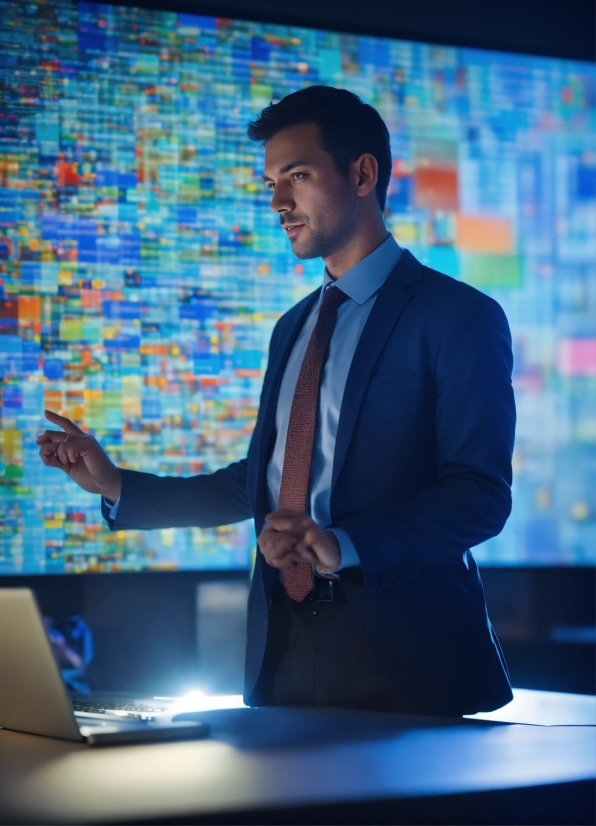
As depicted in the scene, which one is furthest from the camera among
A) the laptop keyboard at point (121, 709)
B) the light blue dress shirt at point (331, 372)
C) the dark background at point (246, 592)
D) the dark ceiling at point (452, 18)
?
the dark ceiling at point (452, 18)

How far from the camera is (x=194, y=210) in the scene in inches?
121

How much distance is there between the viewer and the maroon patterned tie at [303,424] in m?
1.72

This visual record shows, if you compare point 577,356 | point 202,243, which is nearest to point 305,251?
point 202,243

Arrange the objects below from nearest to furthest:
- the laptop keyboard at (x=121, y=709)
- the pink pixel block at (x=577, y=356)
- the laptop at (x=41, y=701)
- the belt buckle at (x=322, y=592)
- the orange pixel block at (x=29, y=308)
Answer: the laptop at (x=41, y=701)
the laptop keyboard at (x=121, y=709)
the belt buckle at (x=322, y=592)
the orange pixel block at (x=29, y=308)
the pink pixel block at (x=577, y=356)

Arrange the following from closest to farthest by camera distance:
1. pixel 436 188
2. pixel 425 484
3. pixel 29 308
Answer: pixel 425 484 < pixel 29 308 < pixel 436 188

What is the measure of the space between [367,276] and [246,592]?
148cm

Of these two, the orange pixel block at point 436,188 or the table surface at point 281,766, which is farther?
the orange pixel block at point 436,188

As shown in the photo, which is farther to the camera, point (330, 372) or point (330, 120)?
point (330, 120)

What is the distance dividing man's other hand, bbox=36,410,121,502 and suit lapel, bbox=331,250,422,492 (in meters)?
0.46

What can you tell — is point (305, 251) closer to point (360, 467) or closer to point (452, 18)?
point (360, 467)

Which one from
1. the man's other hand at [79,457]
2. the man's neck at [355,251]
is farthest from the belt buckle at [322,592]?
the man's neck at [355,251]

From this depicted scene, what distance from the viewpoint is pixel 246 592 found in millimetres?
3082

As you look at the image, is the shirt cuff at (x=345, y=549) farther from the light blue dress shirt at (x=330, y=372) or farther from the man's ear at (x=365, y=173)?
the man's ear at (x=365, y=173)

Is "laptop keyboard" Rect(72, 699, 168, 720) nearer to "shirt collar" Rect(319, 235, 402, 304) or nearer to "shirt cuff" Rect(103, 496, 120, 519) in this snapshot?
"shirt cuff" Rect(103, 496, 120, 519)
